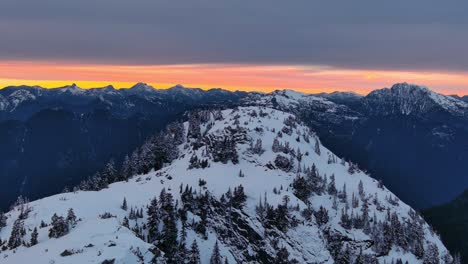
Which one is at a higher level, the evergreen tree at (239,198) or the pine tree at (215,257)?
the evergreen tree at (239,198)

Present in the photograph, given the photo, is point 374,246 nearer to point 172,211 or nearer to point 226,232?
point 226,232

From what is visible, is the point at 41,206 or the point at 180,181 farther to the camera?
the point at 180,181

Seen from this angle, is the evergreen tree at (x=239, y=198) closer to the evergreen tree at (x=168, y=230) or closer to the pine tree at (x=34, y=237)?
the evergreen tree at (x=168, y=230)

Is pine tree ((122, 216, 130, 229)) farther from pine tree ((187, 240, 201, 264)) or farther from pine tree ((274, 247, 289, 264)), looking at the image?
pine tree ((274, 247, 289, 264))

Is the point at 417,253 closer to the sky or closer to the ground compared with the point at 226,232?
closer to the ground

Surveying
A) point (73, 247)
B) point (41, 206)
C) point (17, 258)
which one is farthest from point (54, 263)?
point (41, 206)

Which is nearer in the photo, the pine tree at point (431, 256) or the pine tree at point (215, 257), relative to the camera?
the pine tree at point (215, 257)

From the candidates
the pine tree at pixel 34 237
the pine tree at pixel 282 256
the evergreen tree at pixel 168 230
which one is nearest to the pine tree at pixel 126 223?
the evergreen tree at pixel 168 230

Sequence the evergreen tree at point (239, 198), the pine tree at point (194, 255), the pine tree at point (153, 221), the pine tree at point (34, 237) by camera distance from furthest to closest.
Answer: the evergreen tree at point (239, 198), the pine tree at point (153, 221), the pine tree at point (194, 255), the pine tree at point (34, 237)

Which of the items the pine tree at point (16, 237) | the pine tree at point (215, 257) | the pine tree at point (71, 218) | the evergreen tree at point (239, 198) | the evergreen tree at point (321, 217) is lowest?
the evergreen tree at point (321, 217)
